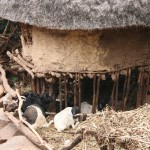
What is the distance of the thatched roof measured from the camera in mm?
7176

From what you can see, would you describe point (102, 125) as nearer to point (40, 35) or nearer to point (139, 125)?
point (139, 125)

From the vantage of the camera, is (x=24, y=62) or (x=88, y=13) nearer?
(x=88, y=13)

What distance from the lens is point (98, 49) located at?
7645mm

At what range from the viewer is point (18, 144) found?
6.32 meters

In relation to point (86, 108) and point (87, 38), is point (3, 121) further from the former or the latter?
point (87, 38)

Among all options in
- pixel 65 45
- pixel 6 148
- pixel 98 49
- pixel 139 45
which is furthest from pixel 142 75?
pixel 6 148

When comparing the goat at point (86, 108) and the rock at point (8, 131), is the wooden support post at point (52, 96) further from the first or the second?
the rock at point (8, 131)

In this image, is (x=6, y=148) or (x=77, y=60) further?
(x=77, y=60)

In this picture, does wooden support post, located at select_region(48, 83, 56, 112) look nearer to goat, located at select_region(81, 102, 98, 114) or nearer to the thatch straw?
goat, located at select_region(81, 102, 98, 114)

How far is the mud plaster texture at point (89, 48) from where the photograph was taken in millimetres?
7629

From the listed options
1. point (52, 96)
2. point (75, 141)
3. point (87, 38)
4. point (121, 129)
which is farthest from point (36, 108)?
point (121, 129)

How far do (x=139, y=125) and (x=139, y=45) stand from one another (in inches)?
158

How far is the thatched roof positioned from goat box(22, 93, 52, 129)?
136cm

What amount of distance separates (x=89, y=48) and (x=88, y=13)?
717 millimetres
